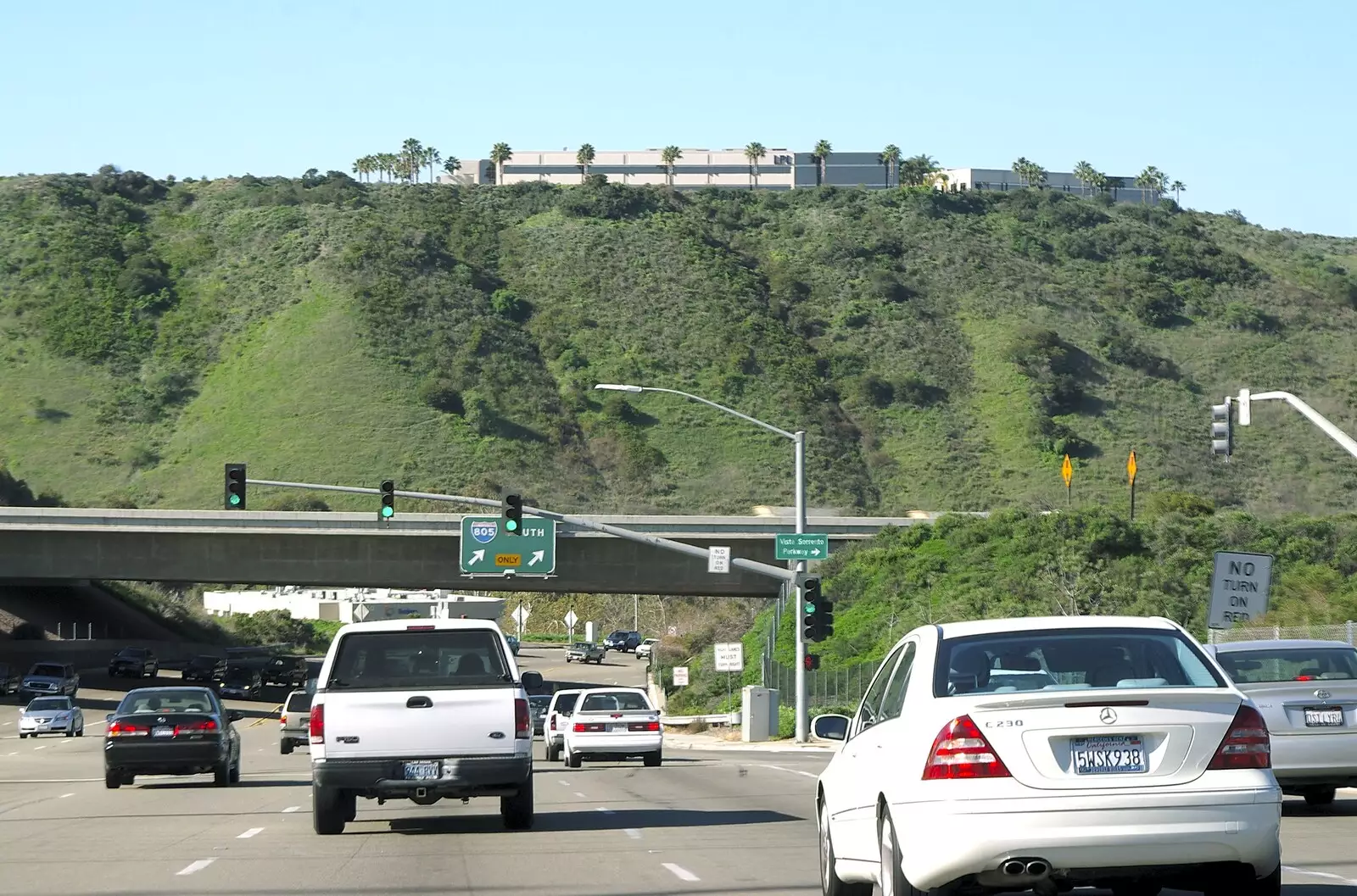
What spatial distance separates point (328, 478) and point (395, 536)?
2752 centimetres

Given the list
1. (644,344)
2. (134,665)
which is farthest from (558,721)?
(644,344)

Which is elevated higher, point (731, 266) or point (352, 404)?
point (731, 266)

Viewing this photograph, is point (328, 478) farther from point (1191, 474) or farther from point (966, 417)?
point (1191, 474)

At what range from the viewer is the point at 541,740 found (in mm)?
52969

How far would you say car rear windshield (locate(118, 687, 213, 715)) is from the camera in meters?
27.0

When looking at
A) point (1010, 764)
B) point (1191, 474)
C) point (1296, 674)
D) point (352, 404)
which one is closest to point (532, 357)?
point (352, 404)

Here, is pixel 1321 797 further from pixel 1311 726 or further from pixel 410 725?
pixel 410 725

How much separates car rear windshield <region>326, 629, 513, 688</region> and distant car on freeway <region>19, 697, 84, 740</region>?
115ft

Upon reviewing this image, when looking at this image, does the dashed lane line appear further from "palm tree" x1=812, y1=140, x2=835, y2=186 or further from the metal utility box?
"palm tree" x1=812, y1=140, x2=835, y2=186

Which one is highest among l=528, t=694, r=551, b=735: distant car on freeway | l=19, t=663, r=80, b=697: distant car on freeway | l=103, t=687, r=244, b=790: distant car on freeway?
l=103, t=687, r=244, b=790: distant car on freeway

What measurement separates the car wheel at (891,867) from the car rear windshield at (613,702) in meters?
25.3

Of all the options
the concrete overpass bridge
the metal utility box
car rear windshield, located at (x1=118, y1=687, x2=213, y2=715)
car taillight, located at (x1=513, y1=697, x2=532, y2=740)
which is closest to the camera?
car taillight, located at (x1=513, y1=697, x2=532, y2=740)

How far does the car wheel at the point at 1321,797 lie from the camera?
64.3ft

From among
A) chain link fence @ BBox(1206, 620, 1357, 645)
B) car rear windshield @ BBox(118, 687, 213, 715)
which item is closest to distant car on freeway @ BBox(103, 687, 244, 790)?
car rear windshield @ BBox(118, 687, 213, 715)
